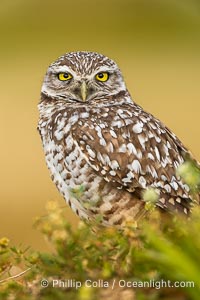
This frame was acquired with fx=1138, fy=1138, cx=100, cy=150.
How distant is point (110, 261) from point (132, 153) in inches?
69.5

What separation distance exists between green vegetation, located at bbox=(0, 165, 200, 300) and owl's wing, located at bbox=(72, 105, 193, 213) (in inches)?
60.0

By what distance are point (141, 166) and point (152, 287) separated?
195 centimetres

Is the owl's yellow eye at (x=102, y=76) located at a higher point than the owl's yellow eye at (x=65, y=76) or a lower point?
lower

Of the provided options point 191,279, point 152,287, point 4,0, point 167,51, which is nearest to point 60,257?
point 152,287

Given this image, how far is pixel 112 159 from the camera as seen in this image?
4871 mm

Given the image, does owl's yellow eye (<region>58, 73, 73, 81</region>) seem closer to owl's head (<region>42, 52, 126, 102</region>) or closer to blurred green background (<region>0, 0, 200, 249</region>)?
owl's head (<region>42, 52, 126, 102</region>)

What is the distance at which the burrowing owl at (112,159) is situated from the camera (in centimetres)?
480

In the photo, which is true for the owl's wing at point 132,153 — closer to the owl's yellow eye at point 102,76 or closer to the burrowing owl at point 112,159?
the burrowing owl at point 112,159

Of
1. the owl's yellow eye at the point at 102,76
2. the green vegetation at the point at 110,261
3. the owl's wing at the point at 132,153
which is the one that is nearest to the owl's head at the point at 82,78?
the owl's yellow eye at the point at 102,76

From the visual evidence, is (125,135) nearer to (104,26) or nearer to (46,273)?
(46,273)

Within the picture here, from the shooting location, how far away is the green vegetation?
2.83 metres
